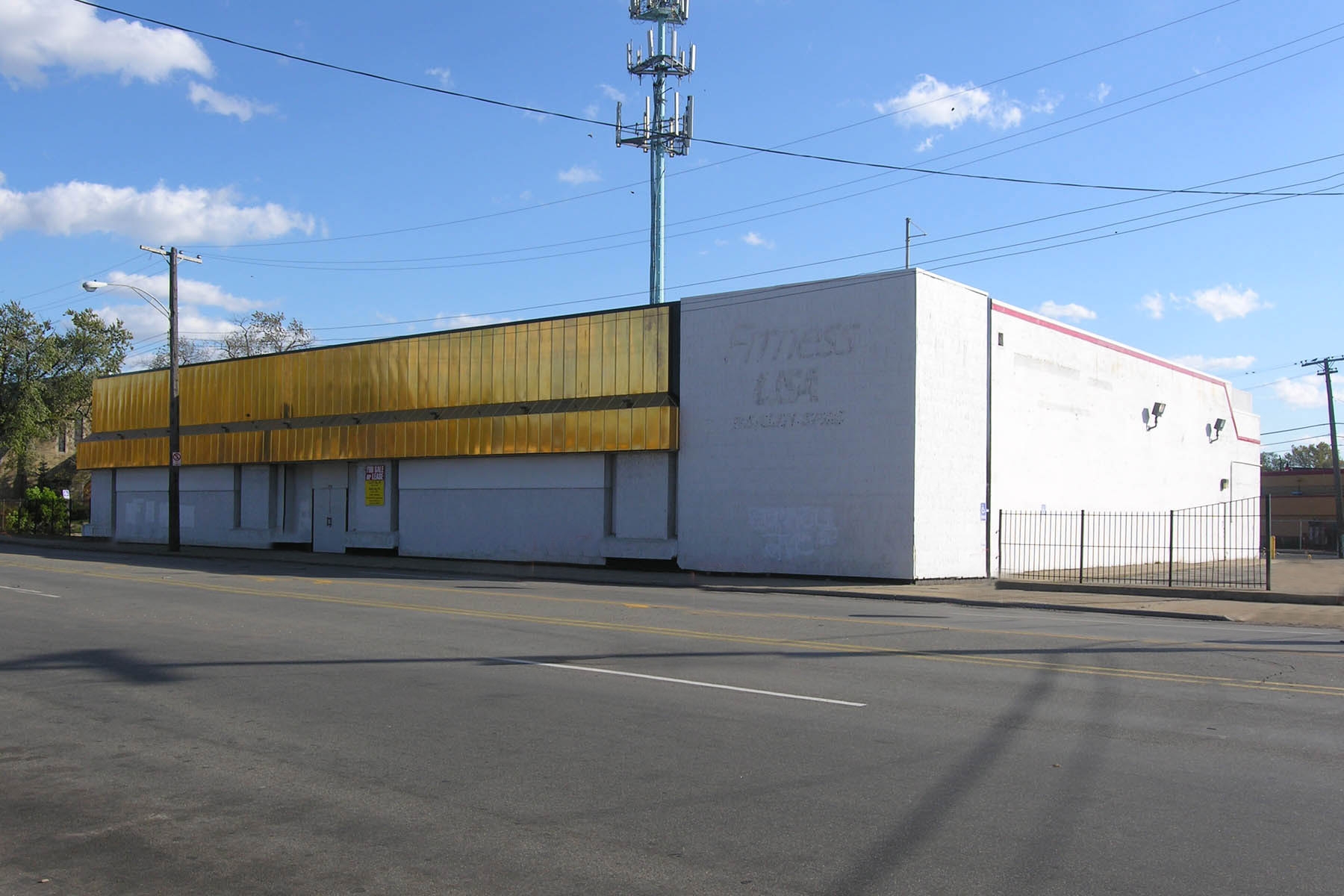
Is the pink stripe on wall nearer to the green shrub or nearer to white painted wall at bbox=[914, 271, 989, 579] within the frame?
white painted wall at bbox=[914, 271, 989, 579]

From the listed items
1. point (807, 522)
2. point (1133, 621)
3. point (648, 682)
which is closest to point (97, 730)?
point (648, 682)

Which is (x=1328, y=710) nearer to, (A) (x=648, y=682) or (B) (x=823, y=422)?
(A) (x=648, y=682)

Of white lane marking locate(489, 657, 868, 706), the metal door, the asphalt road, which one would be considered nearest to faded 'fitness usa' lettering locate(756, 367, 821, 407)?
the asphalt road

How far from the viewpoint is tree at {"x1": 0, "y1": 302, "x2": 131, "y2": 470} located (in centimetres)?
6103

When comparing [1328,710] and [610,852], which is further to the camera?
[1328,710]

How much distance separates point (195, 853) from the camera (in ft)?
19.5

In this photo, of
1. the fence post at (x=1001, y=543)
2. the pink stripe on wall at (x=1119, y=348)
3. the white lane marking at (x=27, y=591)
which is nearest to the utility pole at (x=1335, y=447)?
the pink stripe on wall at (x=1119, y=348)

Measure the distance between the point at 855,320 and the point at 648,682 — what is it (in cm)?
1872

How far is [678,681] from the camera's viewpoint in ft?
36.9

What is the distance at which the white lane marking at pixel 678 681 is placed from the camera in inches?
401

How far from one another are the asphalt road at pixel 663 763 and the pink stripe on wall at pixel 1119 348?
1758 centimetres

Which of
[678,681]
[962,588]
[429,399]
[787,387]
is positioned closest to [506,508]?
[429,399]

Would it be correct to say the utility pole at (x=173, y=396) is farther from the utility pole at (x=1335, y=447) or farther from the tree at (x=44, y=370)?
the utility pole at (x=1335, y=447)

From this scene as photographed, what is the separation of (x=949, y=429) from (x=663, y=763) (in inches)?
865
